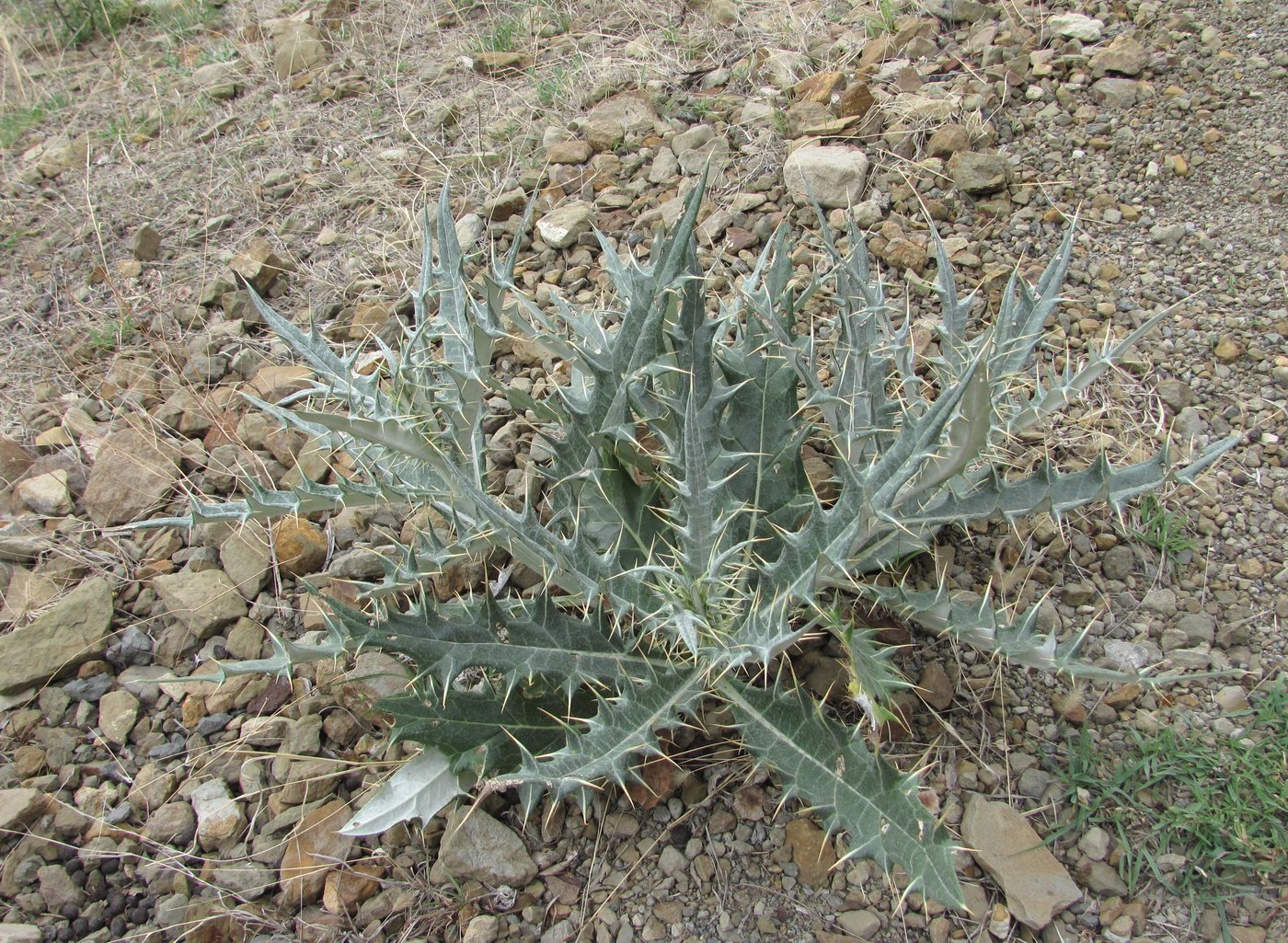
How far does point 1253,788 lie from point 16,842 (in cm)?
251

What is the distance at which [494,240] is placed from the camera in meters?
3.16

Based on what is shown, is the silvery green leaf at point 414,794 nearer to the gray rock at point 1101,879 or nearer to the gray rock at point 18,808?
the gray rock at point 18,808

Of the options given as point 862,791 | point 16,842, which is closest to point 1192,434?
point 862,791

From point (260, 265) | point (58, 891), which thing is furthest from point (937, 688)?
point (260, 265)

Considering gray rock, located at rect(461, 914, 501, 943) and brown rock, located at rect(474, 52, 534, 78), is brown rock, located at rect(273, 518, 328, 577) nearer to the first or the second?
gray rock, located at rect(461, 914, 501, 943)

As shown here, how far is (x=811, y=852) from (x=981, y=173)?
2095 millimetres

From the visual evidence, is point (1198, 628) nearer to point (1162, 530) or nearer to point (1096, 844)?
point (1162, 530)

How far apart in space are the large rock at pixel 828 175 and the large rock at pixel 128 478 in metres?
2.09

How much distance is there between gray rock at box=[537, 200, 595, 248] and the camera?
303cm

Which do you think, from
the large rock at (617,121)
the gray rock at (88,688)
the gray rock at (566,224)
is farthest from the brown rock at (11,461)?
the large rock at (617,121)

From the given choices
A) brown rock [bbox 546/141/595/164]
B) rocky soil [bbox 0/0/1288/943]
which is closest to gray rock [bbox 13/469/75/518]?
rocky soil [bbox 0/0/1288/943]

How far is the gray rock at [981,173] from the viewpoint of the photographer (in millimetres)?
2809

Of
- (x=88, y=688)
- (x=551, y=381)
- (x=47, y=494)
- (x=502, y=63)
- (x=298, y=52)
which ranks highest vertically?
(x=298, y=52)

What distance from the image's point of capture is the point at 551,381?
2426 millimetres
